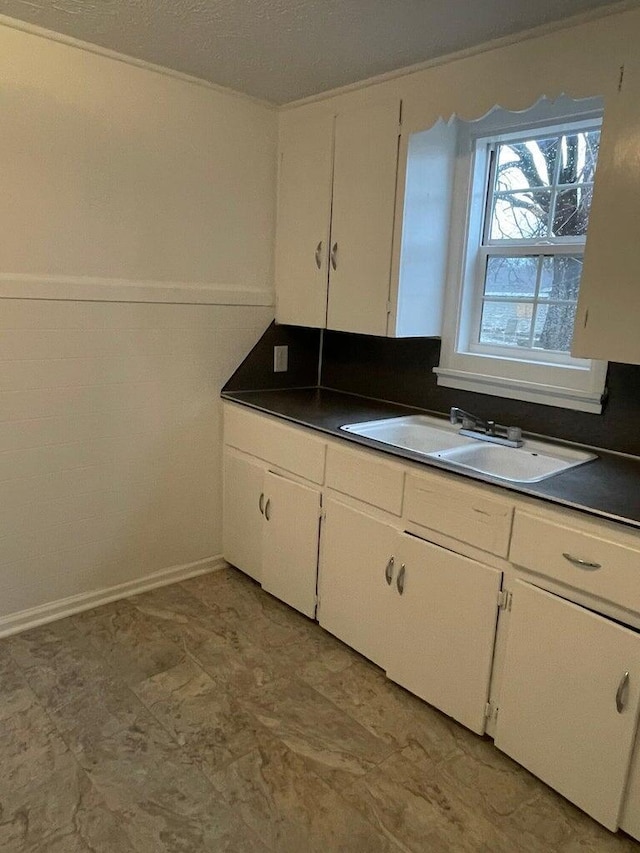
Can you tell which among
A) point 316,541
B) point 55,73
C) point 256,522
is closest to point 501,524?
point 316,541

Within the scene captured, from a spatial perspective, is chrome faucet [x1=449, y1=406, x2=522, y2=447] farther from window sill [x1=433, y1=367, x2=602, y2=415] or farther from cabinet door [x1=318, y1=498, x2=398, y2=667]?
cabinet door [x1=318, y1=498, x2=398, y2=667]

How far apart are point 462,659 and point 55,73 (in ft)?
8.15

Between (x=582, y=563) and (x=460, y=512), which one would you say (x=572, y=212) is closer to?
(x=460, y=512)

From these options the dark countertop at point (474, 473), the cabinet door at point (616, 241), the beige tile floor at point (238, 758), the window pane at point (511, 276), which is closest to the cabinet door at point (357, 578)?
the beige tile floor at point (238, 758)

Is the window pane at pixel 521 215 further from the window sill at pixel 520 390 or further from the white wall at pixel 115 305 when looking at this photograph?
the white wall at pixel 115 305

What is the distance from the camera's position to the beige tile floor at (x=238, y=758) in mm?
1667

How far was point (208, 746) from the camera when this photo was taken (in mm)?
1960

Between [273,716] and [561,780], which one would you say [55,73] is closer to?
[273,716]

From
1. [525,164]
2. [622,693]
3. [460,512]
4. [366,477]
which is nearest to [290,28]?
[525,164]

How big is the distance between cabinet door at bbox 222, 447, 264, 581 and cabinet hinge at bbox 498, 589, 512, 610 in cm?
124

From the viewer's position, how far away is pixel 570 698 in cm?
173

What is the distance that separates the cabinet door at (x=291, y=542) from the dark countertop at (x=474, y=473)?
300 millimetres

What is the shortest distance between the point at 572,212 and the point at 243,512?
188cm

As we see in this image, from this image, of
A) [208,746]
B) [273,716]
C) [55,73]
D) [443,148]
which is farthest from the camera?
[443,148]
